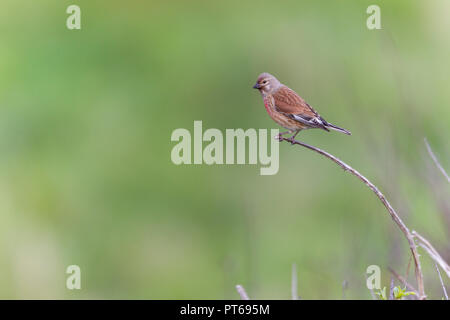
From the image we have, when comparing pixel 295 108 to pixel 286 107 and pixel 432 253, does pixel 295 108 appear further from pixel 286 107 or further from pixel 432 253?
pixel 432 253

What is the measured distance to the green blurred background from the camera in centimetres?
791

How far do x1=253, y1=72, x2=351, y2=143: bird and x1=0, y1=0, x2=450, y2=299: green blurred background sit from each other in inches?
84.5

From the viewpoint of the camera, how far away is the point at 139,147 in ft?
29.9

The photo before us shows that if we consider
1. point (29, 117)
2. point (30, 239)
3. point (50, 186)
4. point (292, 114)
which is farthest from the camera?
point (29, 117)

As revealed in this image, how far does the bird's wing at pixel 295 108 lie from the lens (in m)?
4.45

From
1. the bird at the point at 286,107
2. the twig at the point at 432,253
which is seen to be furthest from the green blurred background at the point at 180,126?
the twig at the point at 432,253

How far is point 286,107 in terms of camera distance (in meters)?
4.66

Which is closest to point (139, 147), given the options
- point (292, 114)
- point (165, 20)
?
point (165, 20)

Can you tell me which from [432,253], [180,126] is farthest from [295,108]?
[180,126]

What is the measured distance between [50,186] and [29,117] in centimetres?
125

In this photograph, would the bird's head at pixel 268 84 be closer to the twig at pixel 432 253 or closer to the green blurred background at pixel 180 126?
the green blurred background at pixel 180 126

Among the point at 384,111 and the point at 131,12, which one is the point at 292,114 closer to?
the point at 384,111

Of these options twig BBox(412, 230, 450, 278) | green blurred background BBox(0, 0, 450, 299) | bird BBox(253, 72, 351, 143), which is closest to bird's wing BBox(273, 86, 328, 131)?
bird BBox(253, 72, 351, 143)

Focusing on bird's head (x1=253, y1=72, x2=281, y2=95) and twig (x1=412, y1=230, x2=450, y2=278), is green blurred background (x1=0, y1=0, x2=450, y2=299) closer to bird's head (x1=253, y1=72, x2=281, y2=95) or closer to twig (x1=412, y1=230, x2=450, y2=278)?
bird's head (x1=253, y1=72, x2=281, y2=95)
